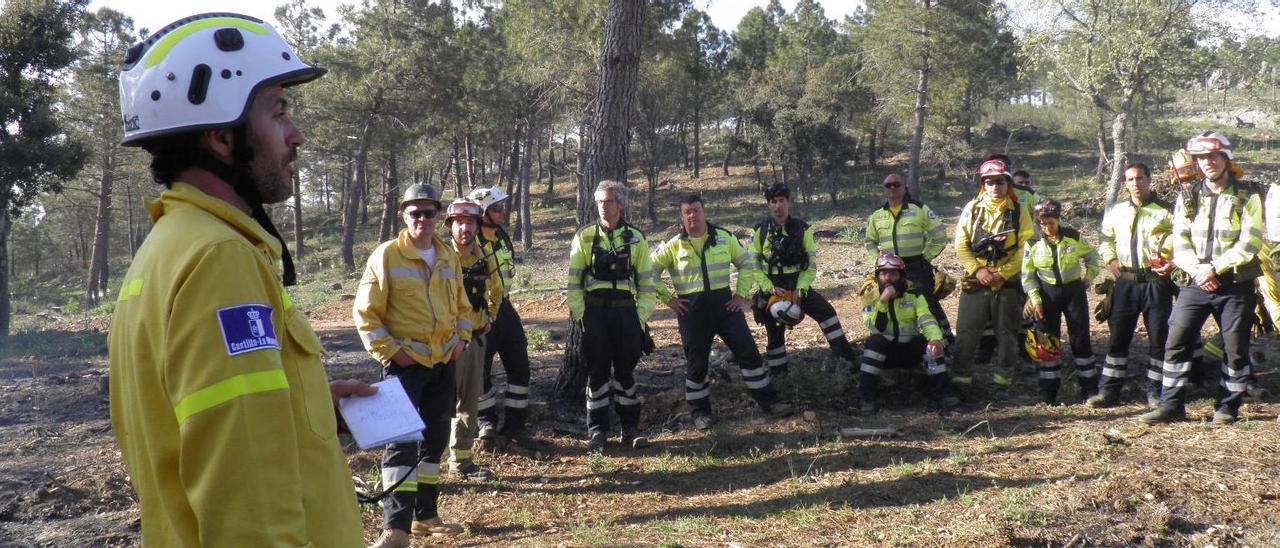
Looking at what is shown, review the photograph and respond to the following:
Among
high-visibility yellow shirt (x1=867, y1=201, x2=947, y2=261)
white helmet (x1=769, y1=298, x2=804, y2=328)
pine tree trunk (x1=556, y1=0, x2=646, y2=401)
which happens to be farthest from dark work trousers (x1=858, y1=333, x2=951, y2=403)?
pine tree trunk (x1=556, y1=0, x2=646, y2=401)

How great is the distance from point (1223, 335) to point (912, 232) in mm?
2996

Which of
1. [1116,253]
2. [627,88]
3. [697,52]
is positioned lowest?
[1116,253]

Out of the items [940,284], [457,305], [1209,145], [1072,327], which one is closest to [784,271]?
[940,284]

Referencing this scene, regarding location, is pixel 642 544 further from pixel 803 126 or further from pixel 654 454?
pixel 803 126

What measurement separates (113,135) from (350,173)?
12.1 metres

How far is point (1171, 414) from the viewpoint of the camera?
6656 millimetres

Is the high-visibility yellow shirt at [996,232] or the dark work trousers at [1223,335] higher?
the high-visibility yellow shirt at [996,232]

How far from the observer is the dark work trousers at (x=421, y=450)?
491 centimetres

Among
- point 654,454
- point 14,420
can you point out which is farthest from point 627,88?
point 14,420

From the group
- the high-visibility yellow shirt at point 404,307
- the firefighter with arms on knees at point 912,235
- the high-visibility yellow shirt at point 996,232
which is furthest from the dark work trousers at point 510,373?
the high-visibility yellow shirt at point 996,232

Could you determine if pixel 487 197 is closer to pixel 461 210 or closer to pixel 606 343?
pixel 461 210

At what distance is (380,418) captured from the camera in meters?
2.23

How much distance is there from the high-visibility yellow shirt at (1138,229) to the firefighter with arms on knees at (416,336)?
5.79 metres

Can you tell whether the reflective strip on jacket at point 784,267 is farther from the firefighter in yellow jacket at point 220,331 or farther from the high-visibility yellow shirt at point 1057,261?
the firefighter in yellow jacket at point 220,331
